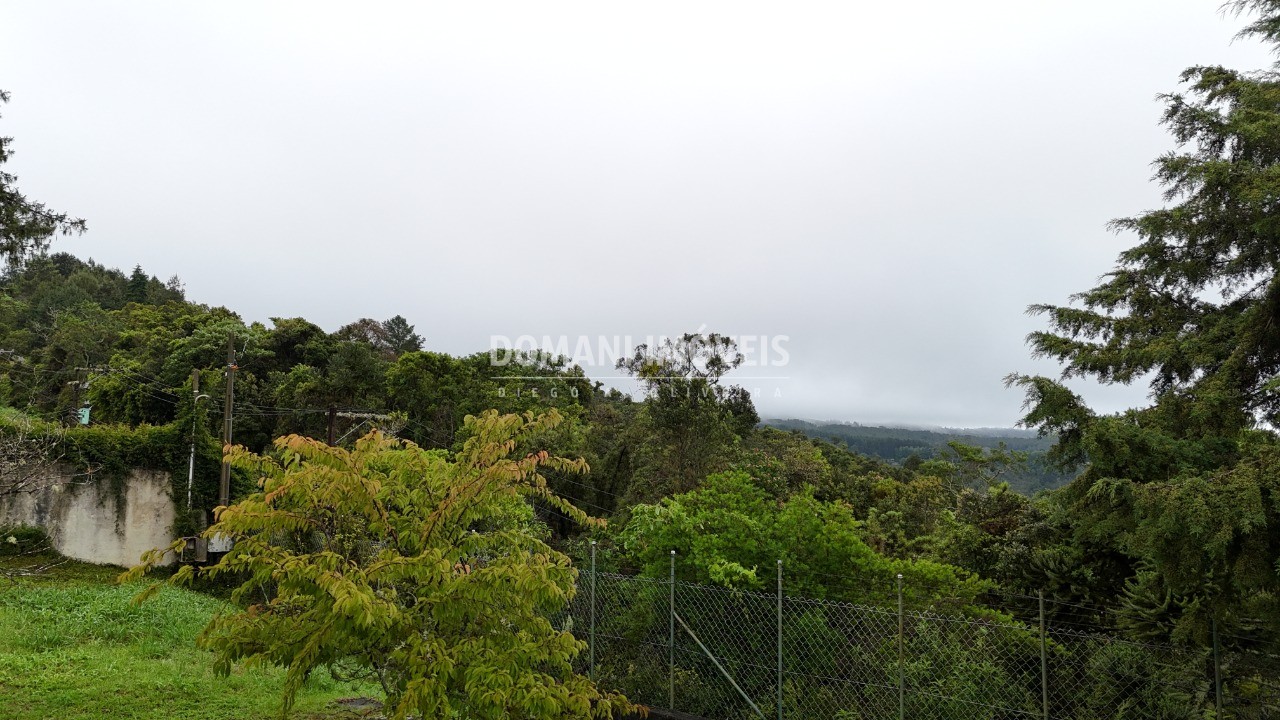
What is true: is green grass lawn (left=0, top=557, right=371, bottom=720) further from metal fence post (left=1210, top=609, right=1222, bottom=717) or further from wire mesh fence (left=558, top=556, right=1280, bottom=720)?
metal fence post (left=1210, top=609, right=1222, bottom=717)

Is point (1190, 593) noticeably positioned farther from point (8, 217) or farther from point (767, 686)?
point (8, 217)

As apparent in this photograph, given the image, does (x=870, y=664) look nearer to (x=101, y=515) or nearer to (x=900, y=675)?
(x=900, y=675)

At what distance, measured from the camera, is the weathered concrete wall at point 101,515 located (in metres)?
16.7

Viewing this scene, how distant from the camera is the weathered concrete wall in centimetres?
1672

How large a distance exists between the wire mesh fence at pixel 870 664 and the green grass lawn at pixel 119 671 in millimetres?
3192

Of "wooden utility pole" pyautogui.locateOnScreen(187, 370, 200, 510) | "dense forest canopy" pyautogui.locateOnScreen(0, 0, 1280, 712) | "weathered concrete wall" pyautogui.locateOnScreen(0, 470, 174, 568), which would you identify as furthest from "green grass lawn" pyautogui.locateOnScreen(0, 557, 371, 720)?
"wooden utility pole" pyautogui.locateOnScreen(187, 370, 200, 510)

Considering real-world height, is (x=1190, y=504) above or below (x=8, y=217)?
below

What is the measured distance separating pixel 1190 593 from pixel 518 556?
531cm

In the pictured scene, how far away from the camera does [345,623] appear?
373 cm

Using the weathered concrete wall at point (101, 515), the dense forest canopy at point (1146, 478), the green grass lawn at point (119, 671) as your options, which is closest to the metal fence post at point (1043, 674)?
the dense forest canopy at point (1146, 478)

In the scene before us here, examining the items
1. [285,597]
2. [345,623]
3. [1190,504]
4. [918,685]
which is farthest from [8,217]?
[1190,504]

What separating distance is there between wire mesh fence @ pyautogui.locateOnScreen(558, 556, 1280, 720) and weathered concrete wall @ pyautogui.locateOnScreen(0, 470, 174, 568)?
1570cm

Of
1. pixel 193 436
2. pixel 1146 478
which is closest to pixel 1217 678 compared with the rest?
pixel 1146 478

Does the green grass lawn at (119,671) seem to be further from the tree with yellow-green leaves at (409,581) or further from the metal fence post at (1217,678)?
the metal fence post at (1217,678)
